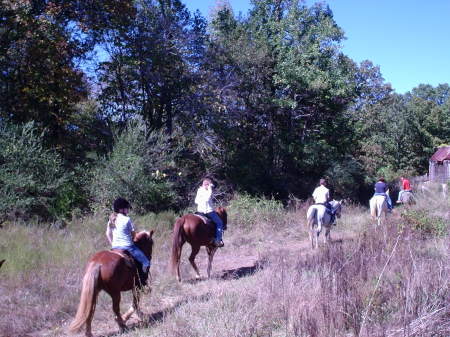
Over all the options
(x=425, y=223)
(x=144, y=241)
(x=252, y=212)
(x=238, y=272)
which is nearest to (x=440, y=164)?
(x=252, y=212)

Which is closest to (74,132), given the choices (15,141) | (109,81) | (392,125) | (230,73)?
(109,81)

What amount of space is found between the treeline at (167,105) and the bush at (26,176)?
0.04 metres

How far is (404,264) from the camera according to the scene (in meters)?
6.76

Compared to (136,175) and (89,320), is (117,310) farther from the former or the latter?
(136,175)

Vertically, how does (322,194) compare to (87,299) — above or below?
above

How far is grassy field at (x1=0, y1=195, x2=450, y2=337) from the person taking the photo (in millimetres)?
5023

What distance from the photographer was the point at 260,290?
20.4 ft

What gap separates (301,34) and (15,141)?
15.4 meters

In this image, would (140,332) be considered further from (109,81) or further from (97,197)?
(109,81)

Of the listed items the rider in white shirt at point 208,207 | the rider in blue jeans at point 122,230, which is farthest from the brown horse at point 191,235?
the rider in blue jeans at point 122,230

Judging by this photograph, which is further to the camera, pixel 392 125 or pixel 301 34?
pixel 392 125

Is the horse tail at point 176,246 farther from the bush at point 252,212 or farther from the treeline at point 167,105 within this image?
the bush at point 252,212

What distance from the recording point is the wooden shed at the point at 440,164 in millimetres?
44875

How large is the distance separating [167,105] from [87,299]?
1515 centimetres
